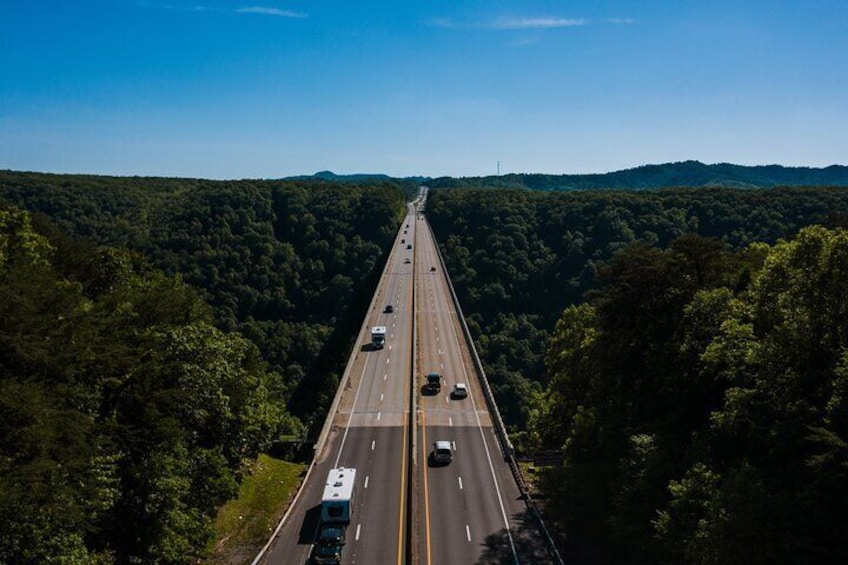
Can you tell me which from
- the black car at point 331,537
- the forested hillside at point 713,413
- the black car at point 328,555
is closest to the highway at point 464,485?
the forested hillside at point 713,413

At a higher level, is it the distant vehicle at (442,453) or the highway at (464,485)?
the distant vehicle at (442,453)

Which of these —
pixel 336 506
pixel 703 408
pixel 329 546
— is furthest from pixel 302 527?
pixel 703 408

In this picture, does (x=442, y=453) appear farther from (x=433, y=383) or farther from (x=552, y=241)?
(x=552, y=241)

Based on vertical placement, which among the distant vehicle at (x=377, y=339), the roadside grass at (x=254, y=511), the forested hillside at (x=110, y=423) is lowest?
A: the roadside grass at (x=254, y=511)

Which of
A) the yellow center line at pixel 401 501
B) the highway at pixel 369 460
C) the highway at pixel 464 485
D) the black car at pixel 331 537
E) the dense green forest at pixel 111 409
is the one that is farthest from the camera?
the highway at pixel 464 485

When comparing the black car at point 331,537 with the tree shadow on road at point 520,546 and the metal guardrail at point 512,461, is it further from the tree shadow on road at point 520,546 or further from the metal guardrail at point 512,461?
the metal guardrail at point 512,461

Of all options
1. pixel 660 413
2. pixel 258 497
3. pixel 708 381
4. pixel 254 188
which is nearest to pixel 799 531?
pixel 708 381
